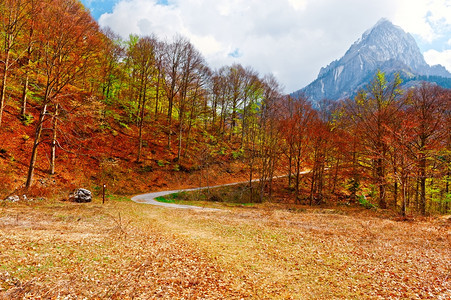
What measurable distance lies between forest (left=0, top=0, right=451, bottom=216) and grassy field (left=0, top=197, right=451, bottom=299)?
626cm

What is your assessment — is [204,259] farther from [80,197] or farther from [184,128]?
[184,128]

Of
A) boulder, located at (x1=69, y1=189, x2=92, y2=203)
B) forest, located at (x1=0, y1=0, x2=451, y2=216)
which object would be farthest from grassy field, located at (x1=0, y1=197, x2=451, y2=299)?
forest, located at (x1=0, y1=0, x2=451, y2=216)

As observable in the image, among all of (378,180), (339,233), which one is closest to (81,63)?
(339,233)

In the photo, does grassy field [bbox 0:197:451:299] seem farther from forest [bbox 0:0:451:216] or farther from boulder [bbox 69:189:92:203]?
forest [bbox 0:0:451:216]

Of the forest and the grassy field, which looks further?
the forest

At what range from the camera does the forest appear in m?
15.9

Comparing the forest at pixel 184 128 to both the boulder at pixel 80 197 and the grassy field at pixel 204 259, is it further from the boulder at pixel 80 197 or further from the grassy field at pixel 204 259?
the grassy field at pixel 204 259

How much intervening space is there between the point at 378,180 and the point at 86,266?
2210 cm

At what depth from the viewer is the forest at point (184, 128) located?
52.3ft

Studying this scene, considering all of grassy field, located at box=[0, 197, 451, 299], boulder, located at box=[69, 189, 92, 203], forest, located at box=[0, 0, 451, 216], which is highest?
forest, located at box=[0, 0, 451, 216]

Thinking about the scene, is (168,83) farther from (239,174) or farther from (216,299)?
(216,299)

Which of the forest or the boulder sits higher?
the forest

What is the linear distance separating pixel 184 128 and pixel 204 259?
33.3 metres

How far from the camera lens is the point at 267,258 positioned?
28.2 feet
